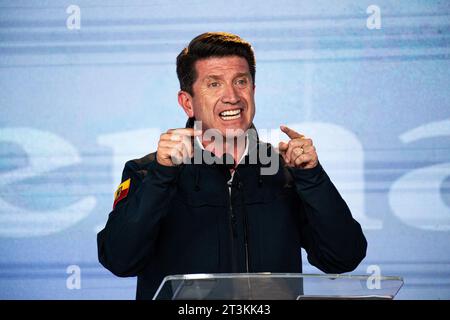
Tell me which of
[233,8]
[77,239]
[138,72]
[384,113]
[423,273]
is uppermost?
[233,8]

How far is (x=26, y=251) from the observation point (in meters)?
2.77

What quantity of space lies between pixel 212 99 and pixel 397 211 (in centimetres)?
106

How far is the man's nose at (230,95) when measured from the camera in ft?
6.52

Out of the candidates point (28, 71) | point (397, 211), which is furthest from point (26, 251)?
point (397, 211)

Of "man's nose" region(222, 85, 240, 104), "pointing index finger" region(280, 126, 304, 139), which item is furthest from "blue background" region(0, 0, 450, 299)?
"pointing index finger" region(280, 126, 304, 139)

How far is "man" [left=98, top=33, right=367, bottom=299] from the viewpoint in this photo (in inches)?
68.2

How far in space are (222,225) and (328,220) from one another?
0.28 metres

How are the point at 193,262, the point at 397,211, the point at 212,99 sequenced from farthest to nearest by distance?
the point at 397,211, the point at 212,99, the point at 193,262

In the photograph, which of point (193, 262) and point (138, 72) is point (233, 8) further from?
point (193, 262)

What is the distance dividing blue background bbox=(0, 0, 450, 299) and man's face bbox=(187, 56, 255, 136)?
27.6 inches

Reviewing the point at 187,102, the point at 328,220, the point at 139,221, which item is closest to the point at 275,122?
the point at 187,102

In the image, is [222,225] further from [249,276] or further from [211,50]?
[249,276]

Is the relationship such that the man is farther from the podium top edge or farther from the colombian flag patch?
the podium top edge

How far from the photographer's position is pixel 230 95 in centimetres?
200
